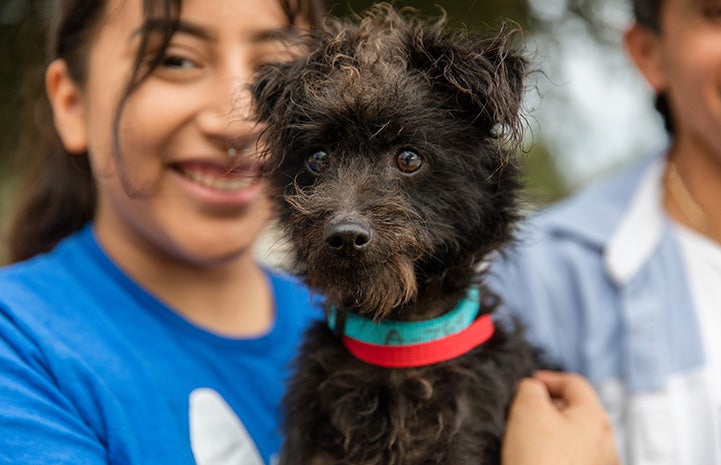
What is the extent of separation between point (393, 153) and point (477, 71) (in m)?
0.34

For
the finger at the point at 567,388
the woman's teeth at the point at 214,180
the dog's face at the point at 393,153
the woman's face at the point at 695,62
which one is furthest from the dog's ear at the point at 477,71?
the woman's face at the point at 695,62

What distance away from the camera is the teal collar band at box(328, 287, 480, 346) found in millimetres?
2229

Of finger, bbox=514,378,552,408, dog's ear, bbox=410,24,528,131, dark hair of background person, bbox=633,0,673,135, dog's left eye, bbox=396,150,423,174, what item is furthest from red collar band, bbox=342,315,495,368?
dark hair of background person, bbox=633,0,673,135

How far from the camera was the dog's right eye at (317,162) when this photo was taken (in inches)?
84.4

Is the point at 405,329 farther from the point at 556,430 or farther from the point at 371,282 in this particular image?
the point at 556,430

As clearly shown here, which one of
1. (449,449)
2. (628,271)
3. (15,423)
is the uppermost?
(15,423)

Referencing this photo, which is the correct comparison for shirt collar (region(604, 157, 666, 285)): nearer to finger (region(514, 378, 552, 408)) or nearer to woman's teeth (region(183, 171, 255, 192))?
finger (region(514, 378, 552, 408))

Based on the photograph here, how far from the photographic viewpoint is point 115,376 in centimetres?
230

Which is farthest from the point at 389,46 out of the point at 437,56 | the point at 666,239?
the point at 666,239

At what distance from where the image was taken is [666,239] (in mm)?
3195

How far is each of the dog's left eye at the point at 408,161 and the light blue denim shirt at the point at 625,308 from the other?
2.14 ft

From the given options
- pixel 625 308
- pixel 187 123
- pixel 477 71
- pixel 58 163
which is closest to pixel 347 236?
pixel 477 71

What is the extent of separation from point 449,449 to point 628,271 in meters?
1.46

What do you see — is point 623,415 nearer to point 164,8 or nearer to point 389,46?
point 389,46
